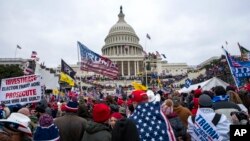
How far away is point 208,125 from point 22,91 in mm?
5352

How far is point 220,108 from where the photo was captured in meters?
6.06

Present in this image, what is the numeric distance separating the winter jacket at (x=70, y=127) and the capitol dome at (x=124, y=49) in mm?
94341

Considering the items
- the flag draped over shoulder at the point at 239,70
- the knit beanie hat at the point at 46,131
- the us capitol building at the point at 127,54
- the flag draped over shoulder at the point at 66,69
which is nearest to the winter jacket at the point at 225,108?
the knit beanie hat at the point at 46,131

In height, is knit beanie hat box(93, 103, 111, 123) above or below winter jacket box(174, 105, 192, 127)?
above

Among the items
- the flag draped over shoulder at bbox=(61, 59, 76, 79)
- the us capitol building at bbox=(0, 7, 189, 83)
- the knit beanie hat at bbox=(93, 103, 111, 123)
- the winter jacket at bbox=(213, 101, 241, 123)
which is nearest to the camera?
the knit beanie hat at bbox=(93, 103, 111, 123)

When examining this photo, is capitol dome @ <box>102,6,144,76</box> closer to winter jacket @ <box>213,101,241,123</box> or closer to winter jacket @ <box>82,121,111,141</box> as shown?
winter jacket @ <box>213,101,241,123</box>

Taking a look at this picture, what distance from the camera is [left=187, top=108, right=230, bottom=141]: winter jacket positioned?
470 cm

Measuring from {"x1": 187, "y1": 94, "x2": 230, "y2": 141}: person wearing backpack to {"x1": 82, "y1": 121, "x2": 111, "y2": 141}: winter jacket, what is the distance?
53.7 inches

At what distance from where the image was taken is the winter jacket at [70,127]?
18.2 feet

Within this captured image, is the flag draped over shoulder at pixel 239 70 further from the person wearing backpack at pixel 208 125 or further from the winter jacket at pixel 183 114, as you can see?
the person wearing backpack at pixel 208 125

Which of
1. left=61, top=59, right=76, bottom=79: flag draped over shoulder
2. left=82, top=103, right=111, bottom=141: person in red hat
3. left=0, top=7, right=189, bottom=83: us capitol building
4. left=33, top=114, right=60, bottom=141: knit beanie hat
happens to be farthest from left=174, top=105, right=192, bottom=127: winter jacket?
left=0, top=7, right=189, bottom=83: us capitol building

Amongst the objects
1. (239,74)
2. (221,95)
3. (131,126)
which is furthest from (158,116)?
(239,74)

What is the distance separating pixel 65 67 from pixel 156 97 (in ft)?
49.0

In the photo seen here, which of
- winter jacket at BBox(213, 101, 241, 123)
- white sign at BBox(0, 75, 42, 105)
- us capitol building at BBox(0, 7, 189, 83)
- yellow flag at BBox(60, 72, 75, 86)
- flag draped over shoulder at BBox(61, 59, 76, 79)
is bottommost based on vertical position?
winter jacket at BBox(213, 101, 241, 123)
